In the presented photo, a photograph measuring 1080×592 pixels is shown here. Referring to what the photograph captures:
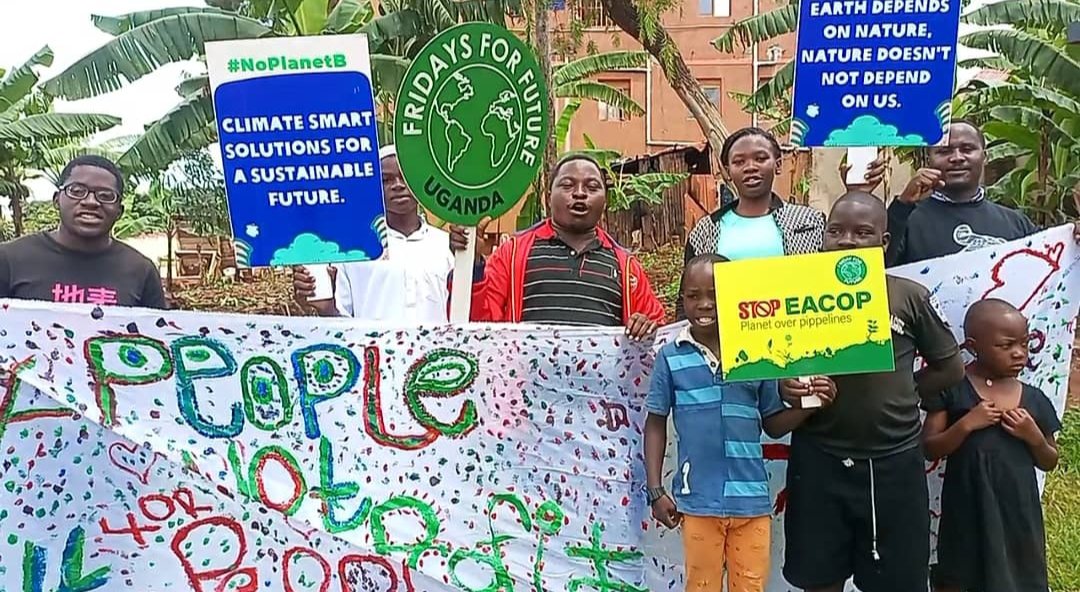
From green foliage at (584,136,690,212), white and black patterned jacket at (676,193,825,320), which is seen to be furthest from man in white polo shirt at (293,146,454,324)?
green foliage at (584,136,690,212)

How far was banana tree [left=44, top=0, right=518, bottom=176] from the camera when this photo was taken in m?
7.08

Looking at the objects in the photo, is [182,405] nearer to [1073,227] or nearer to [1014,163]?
[1073,227]

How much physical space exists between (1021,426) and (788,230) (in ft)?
3.03

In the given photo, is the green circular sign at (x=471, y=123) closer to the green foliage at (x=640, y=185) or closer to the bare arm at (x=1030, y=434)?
the bare arm at (x=1030, y=434)

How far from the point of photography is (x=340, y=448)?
3.07 m

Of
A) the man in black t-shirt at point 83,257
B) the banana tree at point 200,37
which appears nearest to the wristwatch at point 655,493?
the man in black t-shirt at point 83,257

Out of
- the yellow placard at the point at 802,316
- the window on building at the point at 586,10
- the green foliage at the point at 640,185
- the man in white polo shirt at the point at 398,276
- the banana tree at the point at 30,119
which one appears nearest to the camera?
→ the yellow placard at the point at 802,316

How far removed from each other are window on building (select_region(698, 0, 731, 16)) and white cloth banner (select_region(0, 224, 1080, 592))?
16682mm

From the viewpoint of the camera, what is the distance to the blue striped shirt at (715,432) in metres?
2.85

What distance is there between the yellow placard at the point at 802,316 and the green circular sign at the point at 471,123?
893 mm

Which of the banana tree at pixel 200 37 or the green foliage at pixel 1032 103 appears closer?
the banana tree at pixel 200 37

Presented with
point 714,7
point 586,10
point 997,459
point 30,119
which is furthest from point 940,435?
point 714,7

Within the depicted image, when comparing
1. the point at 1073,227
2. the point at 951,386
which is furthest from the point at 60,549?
the point at 1073,227

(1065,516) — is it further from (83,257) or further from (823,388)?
(83,257)
